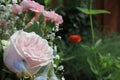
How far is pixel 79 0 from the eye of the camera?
14.7 feet

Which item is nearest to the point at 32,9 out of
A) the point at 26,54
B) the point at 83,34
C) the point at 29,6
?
the point at 29,6

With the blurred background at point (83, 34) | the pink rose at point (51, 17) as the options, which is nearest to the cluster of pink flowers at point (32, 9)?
the pink rose at point (51, 17)

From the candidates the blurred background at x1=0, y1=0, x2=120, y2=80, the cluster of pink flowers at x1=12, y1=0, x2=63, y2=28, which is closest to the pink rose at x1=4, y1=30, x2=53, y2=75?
the cluster of pink flowers at x1=12, y1=0, x2=63, y2=28

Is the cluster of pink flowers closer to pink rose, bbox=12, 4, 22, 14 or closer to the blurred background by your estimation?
pink rose, bbox=12, 4, 22, 14

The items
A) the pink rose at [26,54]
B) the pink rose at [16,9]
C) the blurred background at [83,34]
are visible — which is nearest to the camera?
the pink rose at [26,54]

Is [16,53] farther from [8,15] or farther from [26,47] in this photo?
[8,15]

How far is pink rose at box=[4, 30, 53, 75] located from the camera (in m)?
0.82

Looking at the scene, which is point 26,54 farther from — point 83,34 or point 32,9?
point 83,34

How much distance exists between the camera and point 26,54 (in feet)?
2.70

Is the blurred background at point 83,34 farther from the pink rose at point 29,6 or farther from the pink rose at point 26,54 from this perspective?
the pink rose at point 26,54

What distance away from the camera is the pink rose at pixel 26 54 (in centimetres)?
82

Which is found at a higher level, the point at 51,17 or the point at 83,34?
the point at 51,17

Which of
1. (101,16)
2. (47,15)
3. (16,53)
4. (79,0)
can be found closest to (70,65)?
(79,0)

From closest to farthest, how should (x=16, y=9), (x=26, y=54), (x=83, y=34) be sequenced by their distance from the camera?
(x=26, y=54)
(x=16, y=9)
(x=83, y=34)
